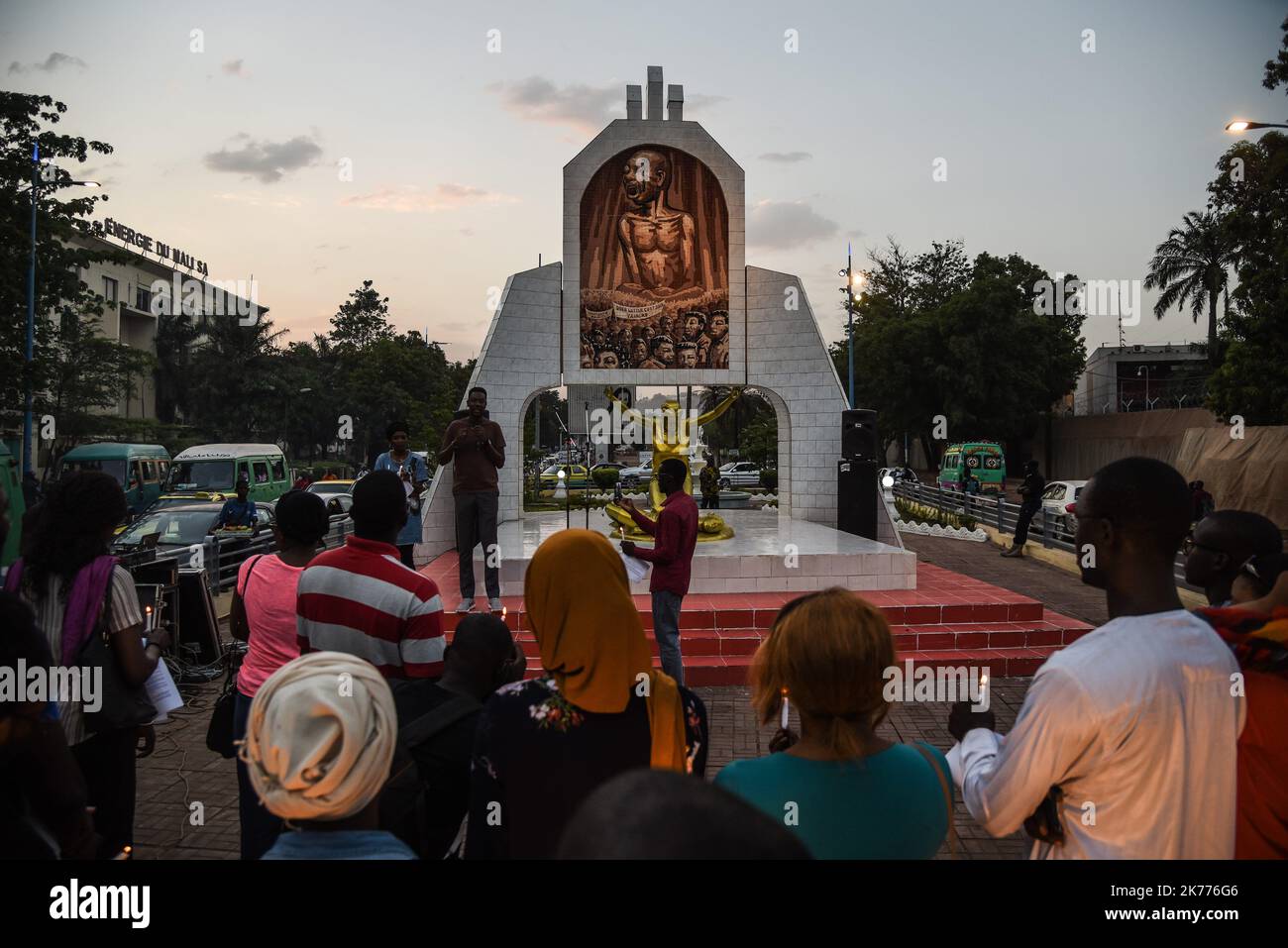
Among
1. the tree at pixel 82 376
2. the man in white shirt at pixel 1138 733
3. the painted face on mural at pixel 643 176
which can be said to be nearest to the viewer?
the man in white shirt at pixel 1138 733

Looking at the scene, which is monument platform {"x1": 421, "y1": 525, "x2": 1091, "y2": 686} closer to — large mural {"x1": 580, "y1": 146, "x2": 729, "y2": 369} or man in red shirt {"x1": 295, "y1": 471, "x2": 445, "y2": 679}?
man in red shirt {"x1": 295, "y1": 471, "x2": 445, "y2": 679}

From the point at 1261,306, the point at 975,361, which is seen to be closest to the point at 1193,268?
the point at 975,361

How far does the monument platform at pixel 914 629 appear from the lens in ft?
28.2

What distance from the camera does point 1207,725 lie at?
196 cm

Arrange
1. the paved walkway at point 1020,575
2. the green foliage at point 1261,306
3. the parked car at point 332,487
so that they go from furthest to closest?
1. the parked car at point 332,487
2. the green foliage at point 1261,306
3. the paved walkway at point 1020,575

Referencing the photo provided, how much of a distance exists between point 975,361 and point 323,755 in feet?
126

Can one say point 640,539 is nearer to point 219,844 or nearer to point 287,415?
point 219,844

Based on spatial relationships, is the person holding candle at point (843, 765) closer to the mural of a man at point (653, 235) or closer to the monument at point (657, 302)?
the monument at point (657, 302)

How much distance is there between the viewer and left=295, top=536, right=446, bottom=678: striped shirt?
317 cm

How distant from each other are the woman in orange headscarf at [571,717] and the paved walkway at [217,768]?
4.37 ft

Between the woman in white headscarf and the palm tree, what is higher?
the palm tree

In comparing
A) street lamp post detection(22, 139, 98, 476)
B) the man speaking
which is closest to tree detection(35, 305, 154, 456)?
street lamp post detection(22, 139, 98, 476)

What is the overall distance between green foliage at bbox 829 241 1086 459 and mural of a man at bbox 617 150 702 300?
26.3 meters

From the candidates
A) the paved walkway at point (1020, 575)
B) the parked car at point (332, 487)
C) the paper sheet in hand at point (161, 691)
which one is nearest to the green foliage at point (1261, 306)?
the paved walkway at point (1020, 575)
